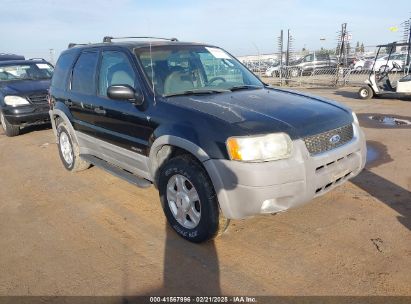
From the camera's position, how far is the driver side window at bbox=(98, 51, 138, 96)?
4.28 m

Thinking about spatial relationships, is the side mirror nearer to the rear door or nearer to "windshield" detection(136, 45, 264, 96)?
"windshield" detection(136, 45, 264, 96)

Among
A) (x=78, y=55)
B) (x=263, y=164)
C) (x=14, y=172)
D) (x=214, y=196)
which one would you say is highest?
(x=78, y=55)

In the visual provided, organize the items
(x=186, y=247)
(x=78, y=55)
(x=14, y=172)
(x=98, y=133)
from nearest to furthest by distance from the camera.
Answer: (x=186, y=247)
(x=98, y=133)
(x=78, y=55)
(x=14, y=172)

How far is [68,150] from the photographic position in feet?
19.9

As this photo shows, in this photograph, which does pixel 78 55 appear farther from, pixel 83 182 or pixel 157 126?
pixel 157 126

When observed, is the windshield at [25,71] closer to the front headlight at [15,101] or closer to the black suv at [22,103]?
the black suv at [22,103]

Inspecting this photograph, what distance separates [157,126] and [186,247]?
3.93 ft

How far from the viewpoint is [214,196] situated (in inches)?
132

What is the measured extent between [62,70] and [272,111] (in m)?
3.74

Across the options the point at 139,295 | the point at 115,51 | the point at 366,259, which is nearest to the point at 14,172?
the point at 115,51

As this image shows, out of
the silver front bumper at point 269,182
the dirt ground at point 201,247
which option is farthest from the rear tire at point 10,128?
the silver front bumper at point 269,182

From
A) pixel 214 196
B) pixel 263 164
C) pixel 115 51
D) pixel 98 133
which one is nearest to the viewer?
pixel 263 164

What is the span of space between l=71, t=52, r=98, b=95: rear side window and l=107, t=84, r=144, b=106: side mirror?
1.13m

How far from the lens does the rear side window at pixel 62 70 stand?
5.67 meters
